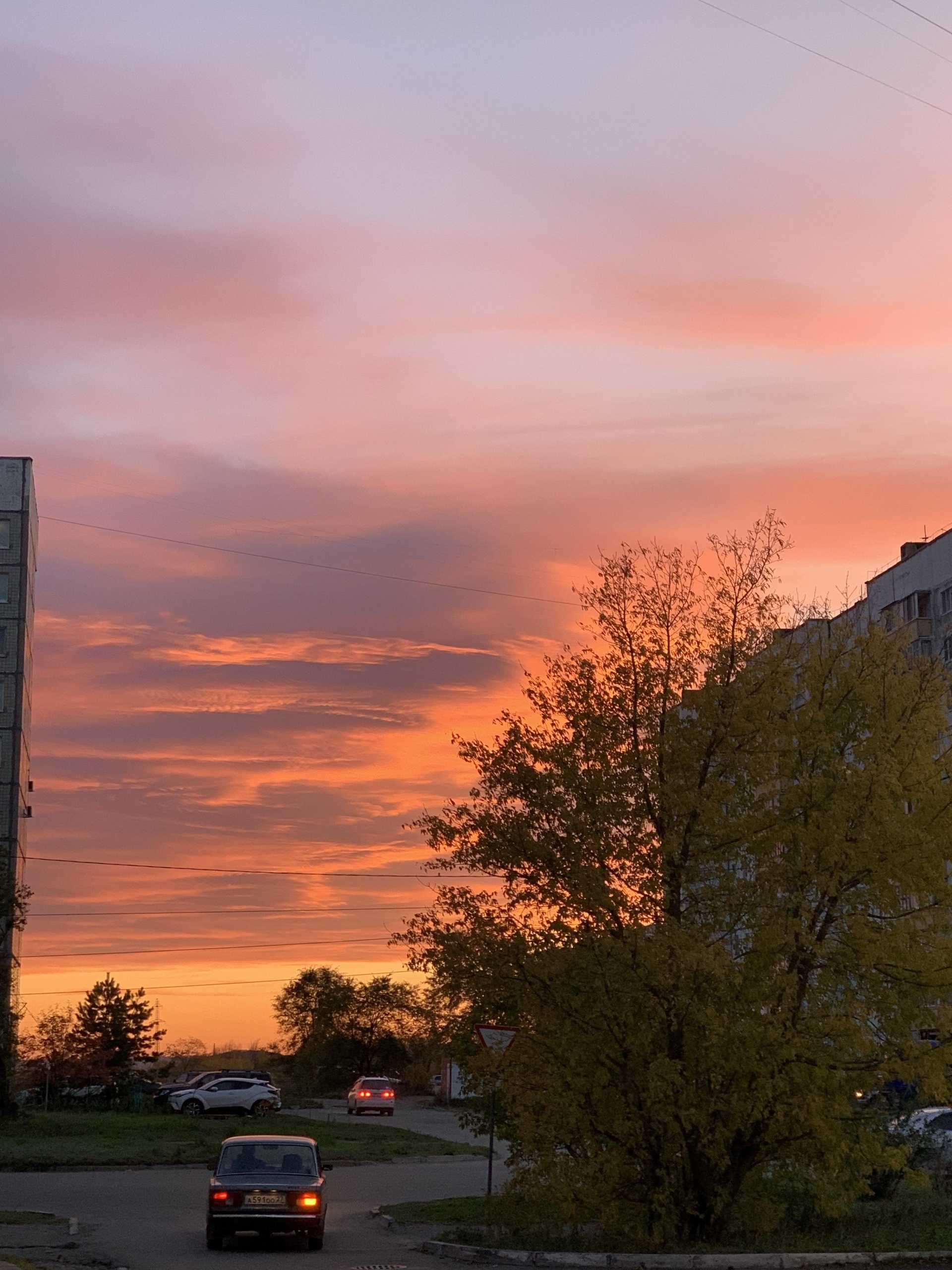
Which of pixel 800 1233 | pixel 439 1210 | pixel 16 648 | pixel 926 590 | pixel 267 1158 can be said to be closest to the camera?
pixel 800 1233

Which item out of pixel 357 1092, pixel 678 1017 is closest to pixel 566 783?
pixel 678 1017

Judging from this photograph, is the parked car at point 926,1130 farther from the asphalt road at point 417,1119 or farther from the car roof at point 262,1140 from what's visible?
the asphalt road at point 417,1119

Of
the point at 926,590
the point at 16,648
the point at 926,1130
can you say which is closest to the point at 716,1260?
the point at 926,1130

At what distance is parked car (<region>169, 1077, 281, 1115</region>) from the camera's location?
203 feet

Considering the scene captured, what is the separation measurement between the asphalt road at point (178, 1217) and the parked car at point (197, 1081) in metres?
25.6

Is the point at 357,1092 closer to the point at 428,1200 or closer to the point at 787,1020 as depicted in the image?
the point at 428,1200

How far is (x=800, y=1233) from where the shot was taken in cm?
1981

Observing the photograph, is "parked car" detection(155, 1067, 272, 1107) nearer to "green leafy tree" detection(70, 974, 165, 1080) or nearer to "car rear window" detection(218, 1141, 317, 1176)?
"green leafy tree" detection(70, 974, 165, 1080)

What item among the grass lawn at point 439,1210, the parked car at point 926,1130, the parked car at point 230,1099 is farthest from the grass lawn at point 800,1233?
the parked car at point 230,1099

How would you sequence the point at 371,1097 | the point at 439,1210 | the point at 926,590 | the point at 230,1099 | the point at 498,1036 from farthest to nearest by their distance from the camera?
1. the point at 926,590
2. the point at 371,1097
3. the point at 230,1099
4. the point at 439,1210
5. the point at 498,1036

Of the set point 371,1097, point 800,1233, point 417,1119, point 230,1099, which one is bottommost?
point 417,1119

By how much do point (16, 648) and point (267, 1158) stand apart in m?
66.6

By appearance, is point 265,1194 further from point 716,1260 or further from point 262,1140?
point 716,1260

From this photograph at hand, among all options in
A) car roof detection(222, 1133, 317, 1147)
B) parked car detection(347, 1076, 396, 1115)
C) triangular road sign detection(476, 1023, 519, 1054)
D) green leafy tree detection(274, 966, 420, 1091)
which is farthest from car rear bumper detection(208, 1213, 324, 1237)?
green leafy tree detection(274, 966, 420, 1091)
